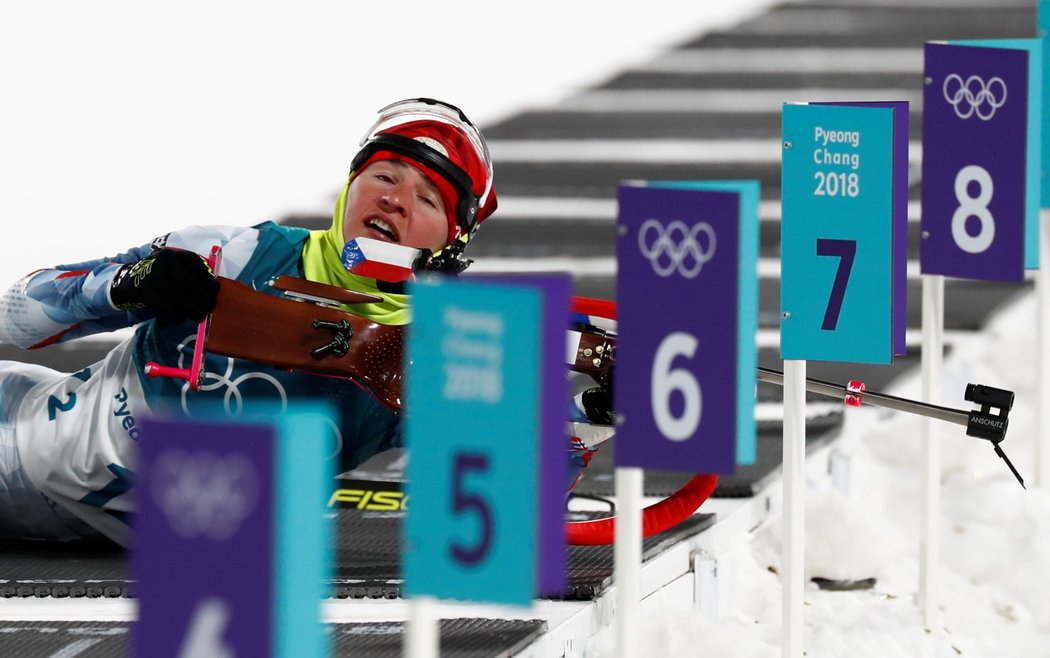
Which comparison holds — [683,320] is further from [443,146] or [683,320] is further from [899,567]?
[899,567]

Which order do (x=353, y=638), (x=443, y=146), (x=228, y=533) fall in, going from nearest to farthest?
(x=228, y=533)
(x=353, y=638)
(x=443, y=146)

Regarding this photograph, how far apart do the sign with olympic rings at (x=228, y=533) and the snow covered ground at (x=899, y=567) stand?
156cm

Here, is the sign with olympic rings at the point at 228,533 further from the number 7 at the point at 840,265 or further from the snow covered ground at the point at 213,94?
the snow covered ground at the point at 213,94

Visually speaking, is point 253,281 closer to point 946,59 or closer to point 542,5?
point 946,59

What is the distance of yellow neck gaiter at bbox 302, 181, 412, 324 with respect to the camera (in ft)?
13.2

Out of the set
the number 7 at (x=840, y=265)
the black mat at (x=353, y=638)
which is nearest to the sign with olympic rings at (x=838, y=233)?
the number 7 at (x=840, y=265)

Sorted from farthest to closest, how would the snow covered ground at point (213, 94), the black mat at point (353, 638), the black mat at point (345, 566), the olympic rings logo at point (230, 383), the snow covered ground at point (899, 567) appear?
the snow covered ground at point (213, 94) → the snow covered ground at point (899, 567) → the olympic rings logo at point (230, 383) → the black mat at point (345, 566) → the black mat at point (353, 638)

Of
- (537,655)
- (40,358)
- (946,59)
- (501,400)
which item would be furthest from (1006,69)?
(40,358)

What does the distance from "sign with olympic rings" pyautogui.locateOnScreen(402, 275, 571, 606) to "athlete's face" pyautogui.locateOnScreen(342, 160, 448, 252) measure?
1548 millimetres

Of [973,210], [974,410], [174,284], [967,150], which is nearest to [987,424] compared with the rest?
[974,410]

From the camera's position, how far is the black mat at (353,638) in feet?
11.1

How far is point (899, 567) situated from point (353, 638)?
190 centimetres

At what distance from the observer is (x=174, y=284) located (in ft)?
12.6

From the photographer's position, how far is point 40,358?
639 centimetres
